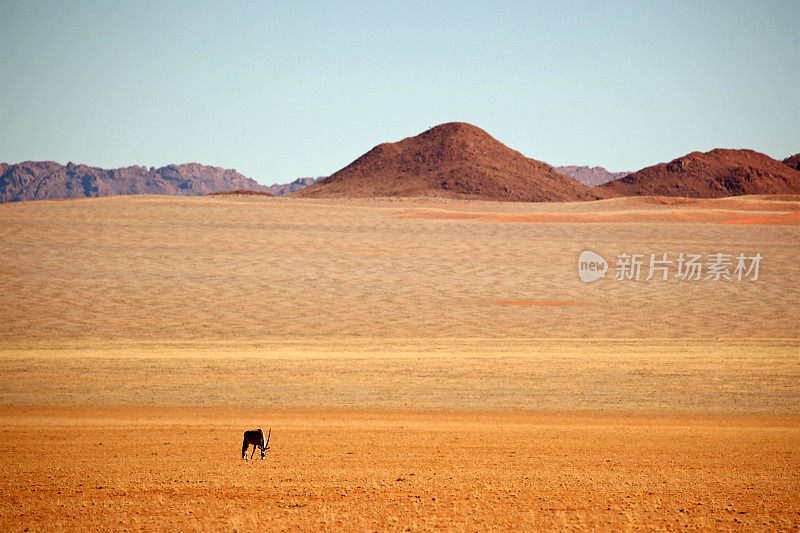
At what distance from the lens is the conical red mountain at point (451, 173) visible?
153875mm

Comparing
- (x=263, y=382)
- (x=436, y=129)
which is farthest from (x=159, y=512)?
(x=436, y=129)

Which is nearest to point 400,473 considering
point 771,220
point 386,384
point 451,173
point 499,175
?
point 386,384

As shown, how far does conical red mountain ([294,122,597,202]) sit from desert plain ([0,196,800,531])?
11124 cm

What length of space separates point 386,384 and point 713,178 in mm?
178481

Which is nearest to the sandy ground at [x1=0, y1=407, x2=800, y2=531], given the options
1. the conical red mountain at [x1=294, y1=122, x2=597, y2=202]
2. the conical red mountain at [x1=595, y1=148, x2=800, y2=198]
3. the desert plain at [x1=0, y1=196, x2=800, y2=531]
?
the desert plain at [x1=0, y1=196, x2=800, y2=531]

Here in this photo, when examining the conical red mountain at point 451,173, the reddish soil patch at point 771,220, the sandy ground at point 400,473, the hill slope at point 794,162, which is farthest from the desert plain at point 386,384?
the hill slope at point 794,162

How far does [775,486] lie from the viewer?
9.49m

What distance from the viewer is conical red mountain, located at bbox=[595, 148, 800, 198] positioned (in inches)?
6506

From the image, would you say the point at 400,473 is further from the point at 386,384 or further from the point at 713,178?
the point at 713,178

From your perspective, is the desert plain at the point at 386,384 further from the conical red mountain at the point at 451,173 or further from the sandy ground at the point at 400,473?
the conical red mountain at the point at 451,173

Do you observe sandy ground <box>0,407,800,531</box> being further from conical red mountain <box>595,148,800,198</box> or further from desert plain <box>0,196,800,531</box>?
conical red mountain <box>595,148,800,198</box>

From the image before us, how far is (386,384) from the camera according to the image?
1645cm

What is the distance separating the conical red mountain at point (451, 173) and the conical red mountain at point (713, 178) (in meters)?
19.2

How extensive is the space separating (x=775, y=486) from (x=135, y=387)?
13670 mm
